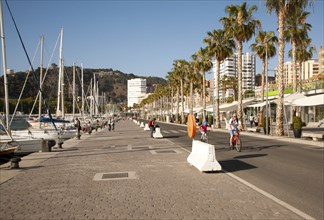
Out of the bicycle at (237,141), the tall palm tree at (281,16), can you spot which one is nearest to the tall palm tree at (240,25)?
the tall palm tree at (281,16)

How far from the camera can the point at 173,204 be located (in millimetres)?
7371

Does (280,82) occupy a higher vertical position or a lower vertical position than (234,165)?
higher

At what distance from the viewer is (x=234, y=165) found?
13.2 meters

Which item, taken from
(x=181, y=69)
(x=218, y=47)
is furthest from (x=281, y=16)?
(x=181, y=69)

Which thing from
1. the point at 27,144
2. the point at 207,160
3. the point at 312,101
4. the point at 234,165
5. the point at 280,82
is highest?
the point at 280,82

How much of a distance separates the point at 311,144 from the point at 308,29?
2715cm

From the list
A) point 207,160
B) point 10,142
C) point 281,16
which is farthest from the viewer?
point 281,16

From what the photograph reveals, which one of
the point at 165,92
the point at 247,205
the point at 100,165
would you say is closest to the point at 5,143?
the point at 100,165

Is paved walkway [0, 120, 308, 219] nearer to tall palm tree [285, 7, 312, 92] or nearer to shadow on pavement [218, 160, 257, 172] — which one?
shadow on pavement [218, 160, 257, 172]

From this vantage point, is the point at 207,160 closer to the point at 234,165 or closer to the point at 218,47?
the point at 234,165

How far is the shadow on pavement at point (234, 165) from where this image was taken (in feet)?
40.7

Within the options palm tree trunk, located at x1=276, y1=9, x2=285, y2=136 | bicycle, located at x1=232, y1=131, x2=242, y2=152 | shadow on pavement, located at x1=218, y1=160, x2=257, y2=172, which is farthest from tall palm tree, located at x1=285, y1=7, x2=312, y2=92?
shadow on pavement, located at x1=218, y1=160, x2=257, y2=172

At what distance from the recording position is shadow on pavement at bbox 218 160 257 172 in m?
12.4

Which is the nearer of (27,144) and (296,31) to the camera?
(27,144)
